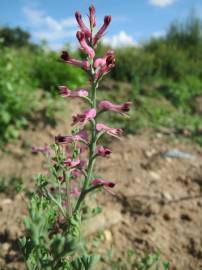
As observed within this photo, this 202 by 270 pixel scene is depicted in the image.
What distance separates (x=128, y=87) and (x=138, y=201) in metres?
6.81

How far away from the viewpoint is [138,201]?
4195 millimetres

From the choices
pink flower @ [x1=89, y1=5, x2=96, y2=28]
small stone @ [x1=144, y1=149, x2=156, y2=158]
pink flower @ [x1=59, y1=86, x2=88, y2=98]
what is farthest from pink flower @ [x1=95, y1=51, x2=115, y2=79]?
small stone @ [x1=144, y1=149, x2=156, y2=158]

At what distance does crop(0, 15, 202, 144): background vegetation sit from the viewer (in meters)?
6.04

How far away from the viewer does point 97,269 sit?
3156 mm

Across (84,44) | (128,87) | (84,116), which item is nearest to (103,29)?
(84,44)

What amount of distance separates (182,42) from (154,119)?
47.0ft

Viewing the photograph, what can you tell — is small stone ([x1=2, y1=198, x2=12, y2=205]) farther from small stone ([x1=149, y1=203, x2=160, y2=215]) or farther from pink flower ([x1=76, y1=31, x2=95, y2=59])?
pink flower ([x1=76, y1=31, x2=95, y2=59])

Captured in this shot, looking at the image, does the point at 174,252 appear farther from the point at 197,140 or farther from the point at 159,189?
the point at 197,140

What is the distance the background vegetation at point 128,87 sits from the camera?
238 inches

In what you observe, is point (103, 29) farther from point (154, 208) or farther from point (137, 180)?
point (137, 180)

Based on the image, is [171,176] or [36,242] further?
[171,176]

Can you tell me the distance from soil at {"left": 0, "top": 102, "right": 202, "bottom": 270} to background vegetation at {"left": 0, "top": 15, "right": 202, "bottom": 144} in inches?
17.9

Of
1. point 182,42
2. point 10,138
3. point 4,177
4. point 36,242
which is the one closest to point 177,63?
point 182,42

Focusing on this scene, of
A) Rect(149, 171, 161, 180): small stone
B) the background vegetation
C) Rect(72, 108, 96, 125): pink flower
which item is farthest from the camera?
the background vegetation
